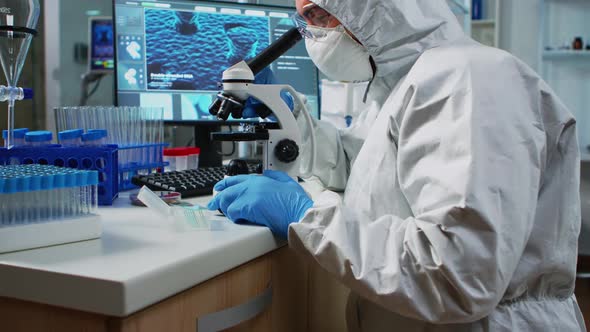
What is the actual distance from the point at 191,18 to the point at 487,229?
118cm

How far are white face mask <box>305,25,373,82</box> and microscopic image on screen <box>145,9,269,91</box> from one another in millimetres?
446

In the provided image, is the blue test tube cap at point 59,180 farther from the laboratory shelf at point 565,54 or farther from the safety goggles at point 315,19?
the laboratory shelf at point 565,54

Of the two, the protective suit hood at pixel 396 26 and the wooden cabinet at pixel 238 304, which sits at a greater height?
the protective suit hood at pixel 396 26

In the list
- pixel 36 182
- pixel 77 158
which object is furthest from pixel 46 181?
pixel 77 158

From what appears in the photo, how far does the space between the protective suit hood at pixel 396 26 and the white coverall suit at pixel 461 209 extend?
9cm

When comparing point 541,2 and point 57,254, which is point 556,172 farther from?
point 541,2

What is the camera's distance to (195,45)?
1682mm

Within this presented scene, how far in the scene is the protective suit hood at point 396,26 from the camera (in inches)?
45.0

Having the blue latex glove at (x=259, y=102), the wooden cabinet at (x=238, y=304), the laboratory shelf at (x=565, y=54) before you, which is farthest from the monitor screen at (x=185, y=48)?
the laboratory shelf at (x=565, y=54)

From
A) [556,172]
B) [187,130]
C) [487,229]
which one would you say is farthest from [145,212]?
[187,130]

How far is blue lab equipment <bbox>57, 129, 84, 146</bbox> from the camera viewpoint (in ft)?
3.82

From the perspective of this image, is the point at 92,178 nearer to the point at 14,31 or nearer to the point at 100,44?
the point at 14,31

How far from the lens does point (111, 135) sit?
4.26 feet

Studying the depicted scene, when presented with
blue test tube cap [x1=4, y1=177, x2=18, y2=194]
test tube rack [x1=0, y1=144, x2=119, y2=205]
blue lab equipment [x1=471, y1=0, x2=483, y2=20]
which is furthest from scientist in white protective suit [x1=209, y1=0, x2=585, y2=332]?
blue lab equipment [x1=471, y1=0, x2=483, y2=20]
